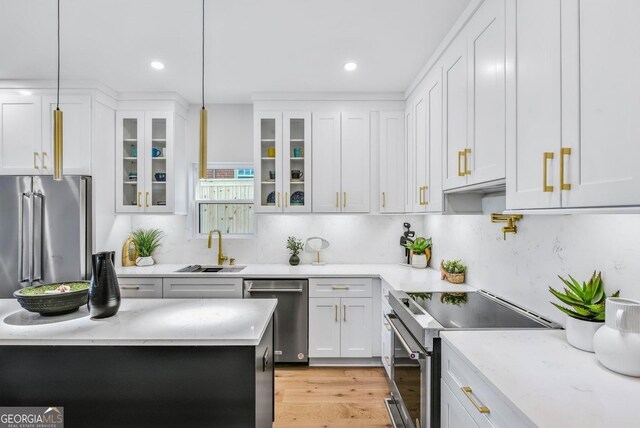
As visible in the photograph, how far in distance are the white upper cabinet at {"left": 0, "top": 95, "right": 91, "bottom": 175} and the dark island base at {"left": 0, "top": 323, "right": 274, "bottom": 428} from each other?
2056 mm

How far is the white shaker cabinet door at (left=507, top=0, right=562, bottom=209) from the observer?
1.19 meters

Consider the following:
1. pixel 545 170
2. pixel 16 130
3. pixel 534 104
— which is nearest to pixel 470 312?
pixel 545 170

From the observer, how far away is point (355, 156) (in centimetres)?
345

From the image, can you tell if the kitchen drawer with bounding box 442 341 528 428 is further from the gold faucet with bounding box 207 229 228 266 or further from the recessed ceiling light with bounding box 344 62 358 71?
the gold faucet with bounding box 207 229 228 266

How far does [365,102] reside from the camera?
3447mm

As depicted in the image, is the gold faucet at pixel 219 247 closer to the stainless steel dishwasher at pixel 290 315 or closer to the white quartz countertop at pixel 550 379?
the stainless steel dishwasher at pixel 290 315

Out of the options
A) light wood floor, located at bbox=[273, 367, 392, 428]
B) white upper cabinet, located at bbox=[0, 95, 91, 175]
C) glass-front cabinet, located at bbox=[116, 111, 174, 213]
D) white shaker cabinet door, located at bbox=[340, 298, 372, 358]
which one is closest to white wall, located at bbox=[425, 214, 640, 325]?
white shaker cabinet door, located at bbox=[340, 298, 372, 358]

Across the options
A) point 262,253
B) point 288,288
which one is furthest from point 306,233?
point 288,288

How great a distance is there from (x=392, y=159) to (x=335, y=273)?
4.28ft

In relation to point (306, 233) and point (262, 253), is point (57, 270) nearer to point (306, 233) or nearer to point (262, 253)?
point (262, 253)

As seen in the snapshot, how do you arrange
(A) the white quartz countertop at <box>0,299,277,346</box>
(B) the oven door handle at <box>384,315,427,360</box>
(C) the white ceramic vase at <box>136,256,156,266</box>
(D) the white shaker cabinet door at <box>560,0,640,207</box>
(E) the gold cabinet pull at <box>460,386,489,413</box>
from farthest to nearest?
(C) the white ceramic vase at <box>136,256,156,266</box>
(B) the oven door handle at <box>384,315,427,360</box>
(A) the white quartz countertop at <box>0,299,277,346</box>
(E) the gold cabinet pull at <box>460,386,489,413</box>
(D) the white shaker cabinet door at <box>560,0,640,207</box>

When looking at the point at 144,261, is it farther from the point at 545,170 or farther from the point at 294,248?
the point at 545,170

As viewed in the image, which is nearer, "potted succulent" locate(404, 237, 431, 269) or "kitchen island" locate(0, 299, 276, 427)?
"kitchen island" locate(0, 299, 276, 427)

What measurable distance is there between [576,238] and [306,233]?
260cm
